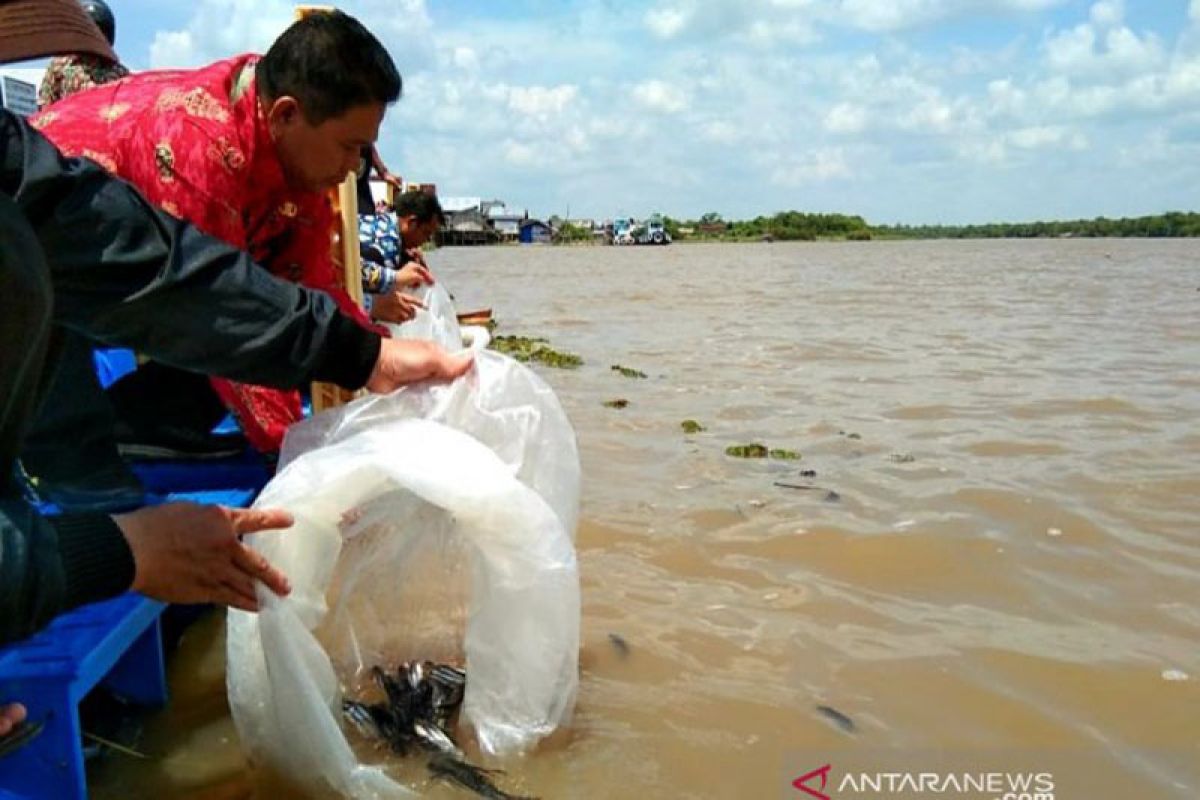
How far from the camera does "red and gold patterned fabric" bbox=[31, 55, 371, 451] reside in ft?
7.43

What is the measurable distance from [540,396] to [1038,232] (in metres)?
104

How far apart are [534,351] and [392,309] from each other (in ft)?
17.0

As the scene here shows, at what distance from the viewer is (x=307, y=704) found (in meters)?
1.72

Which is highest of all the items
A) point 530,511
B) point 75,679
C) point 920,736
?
point 530,511

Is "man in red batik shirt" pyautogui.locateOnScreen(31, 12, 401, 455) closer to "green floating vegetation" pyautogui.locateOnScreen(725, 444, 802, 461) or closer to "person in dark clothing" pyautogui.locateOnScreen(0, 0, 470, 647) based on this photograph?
"person in dark clothing" pyautogui.locateOnScreen(0, 0, 470, 647)

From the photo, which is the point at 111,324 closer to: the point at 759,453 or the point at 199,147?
the point at 199,147

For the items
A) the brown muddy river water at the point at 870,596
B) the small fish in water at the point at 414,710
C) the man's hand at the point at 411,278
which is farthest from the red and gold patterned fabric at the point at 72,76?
the small fish in water at the point at 414,710

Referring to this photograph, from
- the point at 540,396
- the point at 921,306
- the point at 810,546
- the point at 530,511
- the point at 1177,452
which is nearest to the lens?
the point at 530,511

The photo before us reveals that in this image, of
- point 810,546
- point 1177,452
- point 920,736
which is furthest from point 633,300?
point 920,736

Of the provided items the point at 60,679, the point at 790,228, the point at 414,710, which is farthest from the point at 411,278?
the point at 790,228

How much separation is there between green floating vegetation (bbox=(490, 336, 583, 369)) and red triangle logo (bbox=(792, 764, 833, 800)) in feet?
18.7

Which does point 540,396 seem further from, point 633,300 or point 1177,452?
point 633,300

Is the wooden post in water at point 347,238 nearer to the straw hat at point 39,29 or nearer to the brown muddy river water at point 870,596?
the brown muddy river water at point 870,596

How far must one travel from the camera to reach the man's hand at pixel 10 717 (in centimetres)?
142
